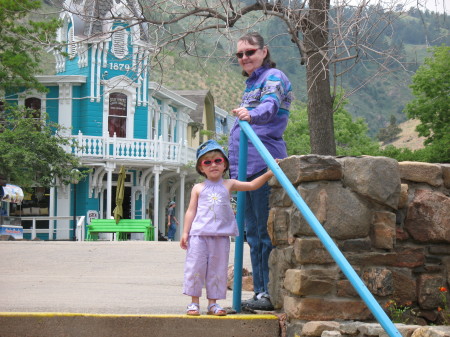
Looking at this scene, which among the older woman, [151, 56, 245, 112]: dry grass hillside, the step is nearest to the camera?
the step

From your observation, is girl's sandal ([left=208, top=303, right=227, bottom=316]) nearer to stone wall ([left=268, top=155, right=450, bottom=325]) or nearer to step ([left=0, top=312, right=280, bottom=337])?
step ([left=0, top=312, right=280, bottom=337])

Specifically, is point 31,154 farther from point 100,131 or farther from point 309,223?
point 309,223

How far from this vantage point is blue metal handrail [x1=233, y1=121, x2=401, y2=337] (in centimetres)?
364

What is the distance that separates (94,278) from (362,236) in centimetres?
480

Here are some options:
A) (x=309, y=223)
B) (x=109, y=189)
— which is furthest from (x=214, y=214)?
(x=109, y=189)

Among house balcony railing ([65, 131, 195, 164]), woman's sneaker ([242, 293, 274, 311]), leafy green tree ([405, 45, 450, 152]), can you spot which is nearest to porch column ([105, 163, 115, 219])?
house balcony railing ([65, 131, 195, 164])

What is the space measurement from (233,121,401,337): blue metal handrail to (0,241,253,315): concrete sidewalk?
0.51m

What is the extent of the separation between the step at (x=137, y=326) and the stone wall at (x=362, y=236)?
25cm

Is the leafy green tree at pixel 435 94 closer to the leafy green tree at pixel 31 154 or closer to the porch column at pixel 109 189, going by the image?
the porch column at pixel 109 189

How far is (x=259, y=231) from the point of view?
526cm

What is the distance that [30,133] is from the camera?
27766mm

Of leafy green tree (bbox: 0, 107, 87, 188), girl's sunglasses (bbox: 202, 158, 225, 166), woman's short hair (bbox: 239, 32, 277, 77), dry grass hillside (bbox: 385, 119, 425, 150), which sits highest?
dry grass hillside (bbox: 385, 119, 425, 150)

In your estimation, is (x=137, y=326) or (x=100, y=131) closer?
(x=137, y=326)

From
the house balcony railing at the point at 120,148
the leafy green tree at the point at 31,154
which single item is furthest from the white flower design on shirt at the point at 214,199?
the house balcony railing at the point at 120,148
